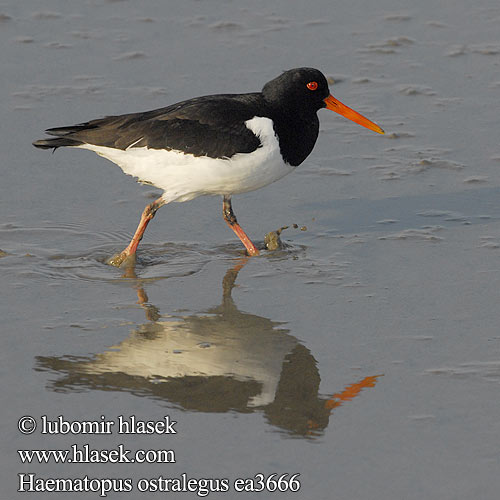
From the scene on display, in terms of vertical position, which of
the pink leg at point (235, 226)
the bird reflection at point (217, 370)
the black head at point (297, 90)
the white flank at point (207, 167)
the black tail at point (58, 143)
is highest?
the black head at point (297, 90)

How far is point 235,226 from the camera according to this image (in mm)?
7695

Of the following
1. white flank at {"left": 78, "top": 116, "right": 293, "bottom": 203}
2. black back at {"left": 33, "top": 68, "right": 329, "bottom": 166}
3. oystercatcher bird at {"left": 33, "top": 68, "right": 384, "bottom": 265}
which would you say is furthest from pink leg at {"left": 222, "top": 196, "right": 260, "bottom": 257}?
black back at {"left": 33, "top": 68, "right": 329, "bottom": 166}

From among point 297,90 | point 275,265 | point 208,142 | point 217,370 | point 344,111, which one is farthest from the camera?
point 344,111

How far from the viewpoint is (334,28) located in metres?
11.6

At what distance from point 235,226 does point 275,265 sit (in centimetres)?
48

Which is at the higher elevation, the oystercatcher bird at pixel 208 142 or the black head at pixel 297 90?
the black head at pixel 297 90

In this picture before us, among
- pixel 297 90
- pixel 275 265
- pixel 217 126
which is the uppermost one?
pixel 297 90

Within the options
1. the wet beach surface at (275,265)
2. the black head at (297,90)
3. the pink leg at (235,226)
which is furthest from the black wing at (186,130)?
the wet beach surface at (275,265)

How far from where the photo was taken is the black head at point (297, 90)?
760 cm

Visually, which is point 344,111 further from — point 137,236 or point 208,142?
point 137,236

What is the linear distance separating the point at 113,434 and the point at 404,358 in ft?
5.82

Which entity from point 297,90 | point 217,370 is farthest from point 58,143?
point 217,370

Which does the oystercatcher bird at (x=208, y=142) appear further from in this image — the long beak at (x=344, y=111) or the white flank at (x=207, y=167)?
the long beak at (x=344, y=111)

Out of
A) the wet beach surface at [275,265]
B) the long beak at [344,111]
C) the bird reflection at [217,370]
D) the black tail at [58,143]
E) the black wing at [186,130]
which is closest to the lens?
the wet beach surface at [275,265]
